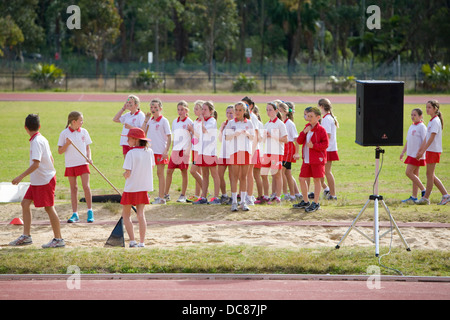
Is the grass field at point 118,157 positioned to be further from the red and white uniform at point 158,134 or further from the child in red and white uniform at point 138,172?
the child in red and white uniform at point 138,172

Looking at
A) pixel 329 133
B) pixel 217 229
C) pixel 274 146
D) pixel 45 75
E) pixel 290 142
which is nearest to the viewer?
pixel 217 229

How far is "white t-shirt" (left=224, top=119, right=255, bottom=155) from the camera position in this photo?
38.1ft

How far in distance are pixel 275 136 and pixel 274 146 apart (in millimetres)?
265

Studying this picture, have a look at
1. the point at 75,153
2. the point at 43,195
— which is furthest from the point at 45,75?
the point at 43,195

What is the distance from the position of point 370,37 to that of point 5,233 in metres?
52.0

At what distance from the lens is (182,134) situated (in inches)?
504

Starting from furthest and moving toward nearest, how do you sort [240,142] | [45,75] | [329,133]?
[45,75] → [329,133] → [240,142]

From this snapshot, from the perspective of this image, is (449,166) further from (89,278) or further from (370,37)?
(370,37)

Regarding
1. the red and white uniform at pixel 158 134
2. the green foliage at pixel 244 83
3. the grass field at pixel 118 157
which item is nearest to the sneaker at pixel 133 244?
the red and white uniform at pixel 158 134

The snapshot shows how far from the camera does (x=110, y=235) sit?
31.9 ft

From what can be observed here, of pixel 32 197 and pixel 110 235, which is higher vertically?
pixel 32 197

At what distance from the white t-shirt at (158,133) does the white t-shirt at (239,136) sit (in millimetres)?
1477

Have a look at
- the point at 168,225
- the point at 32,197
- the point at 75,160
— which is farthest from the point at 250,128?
the point at 32,197

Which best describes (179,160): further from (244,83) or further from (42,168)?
(244,83)
